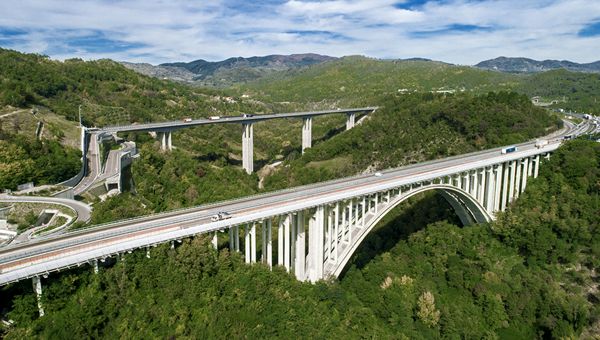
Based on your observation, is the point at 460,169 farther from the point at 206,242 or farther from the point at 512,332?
the point at 206,242

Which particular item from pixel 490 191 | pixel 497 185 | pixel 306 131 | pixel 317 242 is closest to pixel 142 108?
pixel 306 131

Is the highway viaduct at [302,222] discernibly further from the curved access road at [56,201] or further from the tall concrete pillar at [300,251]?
the curved access road at [56,201]

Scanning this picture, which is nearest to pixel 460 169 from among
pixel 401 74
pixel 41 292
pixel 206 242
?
pixel 206 242

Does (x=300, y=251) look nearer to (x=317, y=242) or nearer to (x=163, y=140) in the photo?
(x=317, y=242)

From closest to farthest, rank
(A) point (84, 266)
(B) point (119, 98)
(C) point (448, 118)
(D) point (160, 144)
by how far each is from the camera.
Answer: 1. (A) point (84, 266)
2. (D) point (160, 144)
3. (C) point (448, 118)
4. (B) point (119, 98)

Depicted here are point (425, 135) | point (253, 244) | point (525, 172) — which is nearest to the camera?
point (253, 244)

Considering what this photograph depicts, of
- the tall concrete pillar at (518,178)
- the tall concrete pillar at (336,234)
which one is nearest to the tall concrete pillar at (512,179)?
the tall concrete pillar at (518,178)
